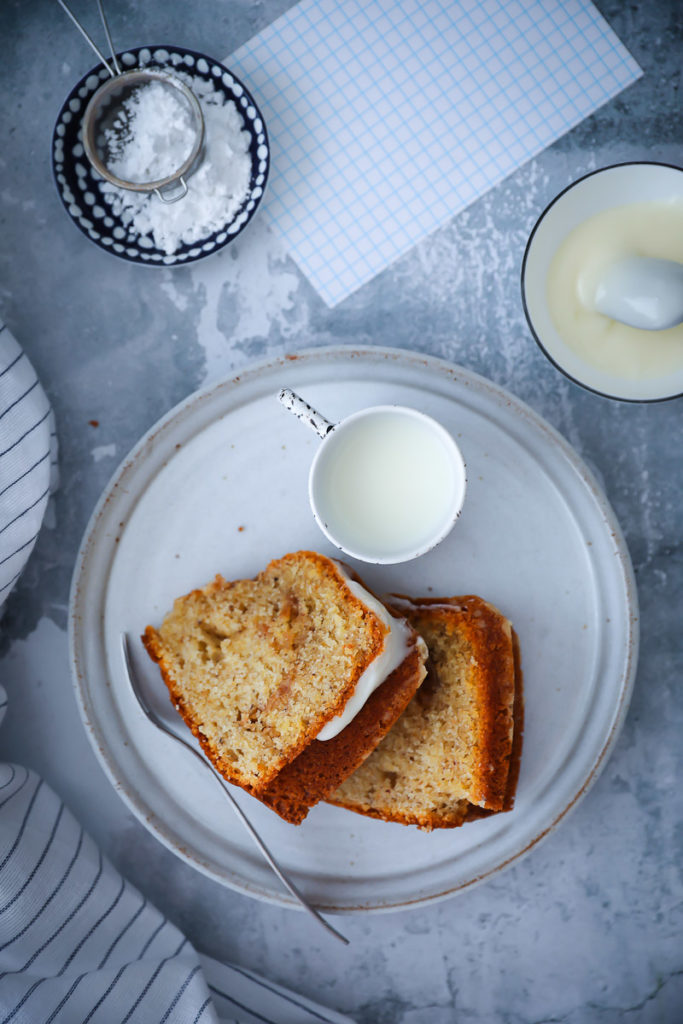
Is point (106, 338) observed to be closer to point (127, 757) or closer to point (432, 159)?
point (432, 159)

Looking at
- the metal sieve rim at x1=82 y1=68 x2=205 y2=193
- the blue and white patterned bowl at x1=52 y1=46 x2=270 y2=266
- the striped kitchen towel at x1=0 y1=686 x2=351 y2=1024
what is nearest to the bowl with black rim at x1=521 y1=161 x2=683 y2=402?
the blue and white patterned bowl at x1=52 y1=46 x2=270 y2=266

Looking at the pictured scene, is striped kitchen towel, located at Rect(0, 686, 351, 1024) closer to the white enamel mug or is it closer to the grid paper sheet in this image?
the white enamel mug

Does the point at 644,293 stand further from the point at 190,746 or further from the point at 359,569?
the point at 190,746

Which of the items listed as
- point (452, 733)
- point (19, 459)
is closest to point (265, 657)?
point (452, 733)

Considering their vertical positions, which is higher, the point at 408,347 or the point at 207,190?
the point at 207,190

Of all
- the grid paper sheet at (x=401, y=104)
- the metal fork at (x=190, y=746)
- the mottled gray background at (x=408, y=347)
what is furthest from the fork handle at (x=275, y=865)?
the grid paper sheet at (x=401, y=104)

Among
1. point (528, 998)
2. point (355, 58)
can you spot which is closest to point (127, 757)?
point (528, 998)

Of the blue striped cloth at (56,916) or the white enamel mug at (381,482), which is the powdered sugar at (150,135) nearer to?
the blue striped cloth at (56,916)
